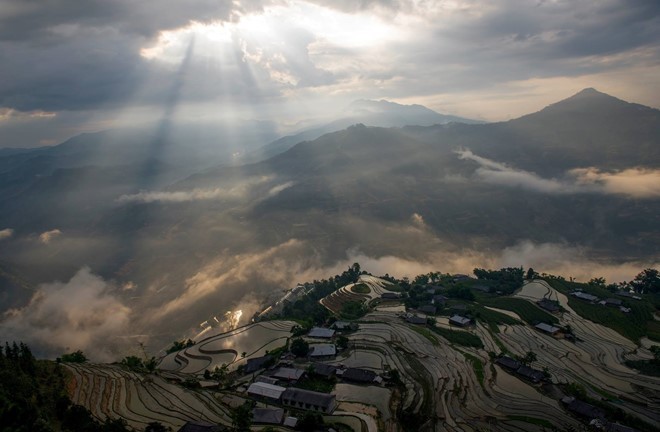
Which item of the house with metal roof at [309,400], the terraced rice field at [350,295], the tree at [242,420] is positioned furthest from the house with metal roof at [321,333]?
the tree at [242,420]

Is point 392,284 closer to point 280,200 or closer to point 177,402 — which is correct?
point 177,402

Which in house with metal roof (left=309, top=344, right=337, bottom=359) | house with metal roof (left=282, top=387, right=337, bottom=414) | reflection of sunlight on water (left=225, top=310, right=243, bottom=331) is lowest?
reflection of sunlight on water (left=225, top=310, right=243, bottom=331)

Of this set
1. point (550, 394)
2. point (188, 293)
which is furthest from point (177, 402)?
A: point (188, 293)

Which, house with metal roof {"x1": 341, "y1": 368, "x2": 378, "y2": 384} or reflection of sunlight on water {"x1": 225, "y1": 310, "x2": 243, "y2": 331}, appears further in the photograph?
reflection of sunlight on water {"x1": 225, "y1": 310, "x2": 243, "y2": 331}

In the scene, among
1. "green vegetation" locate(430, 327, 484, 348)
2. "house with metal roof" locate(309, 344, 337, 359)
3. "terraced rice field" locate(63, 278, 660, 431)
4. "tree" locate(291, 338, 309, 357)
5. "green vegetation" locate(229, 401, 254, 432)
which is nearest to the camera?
"green vegetation" locate(229, 401, 254, 432)

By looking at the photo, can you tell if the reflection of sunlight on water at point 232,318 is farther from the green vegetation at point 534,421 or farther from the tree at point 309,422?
the green vegetation at point 534,421

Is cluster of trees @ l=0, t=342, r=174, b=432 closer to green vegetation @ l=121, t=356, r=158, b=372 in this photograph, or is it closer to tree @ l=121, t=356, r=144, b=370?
green vegetation @ l=121, t=356, r=158, b=372

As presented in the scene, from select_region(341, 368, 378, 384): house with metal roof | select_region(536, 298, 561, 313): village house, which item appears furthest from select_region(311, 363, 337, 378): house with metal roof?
select_region(536, 298, 561, 313): village house
